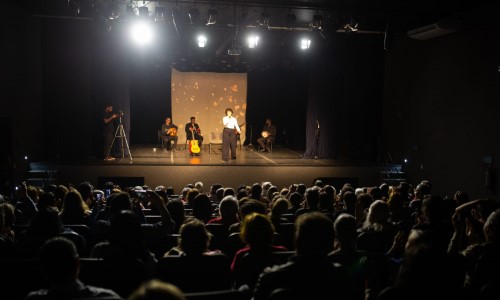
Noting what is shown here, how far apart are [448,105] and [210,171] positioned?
18.0ft

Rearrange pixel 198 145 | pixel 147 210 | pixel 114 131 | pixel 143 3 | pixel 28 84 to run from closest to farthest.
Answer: pixel 147 210
pixel 143 3
pixel 28 84
pixel 114 131
pixel 198 145

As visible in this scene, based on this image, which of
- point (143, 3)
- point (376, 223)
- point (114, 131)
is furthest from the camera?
point (114, 131)

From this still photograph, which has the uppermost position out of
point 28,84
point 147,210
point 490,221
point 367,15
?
point 367,15

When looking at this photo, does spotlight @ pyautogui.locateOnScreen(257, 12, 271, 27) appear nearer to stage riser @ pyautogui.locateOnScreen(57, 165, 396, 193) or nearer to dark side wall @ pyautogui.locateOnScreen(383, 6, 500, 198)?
stage riser @ pyautogui.locateOnScreen(57, 165, 396, 193)

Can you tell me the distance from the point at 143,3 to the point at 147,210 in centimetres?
601

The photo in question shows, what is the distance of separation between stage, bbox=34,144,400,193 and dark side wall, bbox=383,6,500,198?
Result: 3.71 ft

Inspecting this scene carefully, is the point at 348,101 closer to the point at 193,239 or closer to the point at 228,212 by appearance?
the point at 228,212

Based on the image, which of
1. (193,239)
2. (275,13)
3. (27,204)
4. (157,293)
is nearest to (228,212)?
(193,239)

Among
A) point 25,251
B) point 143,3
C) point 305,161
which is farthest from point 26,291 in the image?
point 305,161

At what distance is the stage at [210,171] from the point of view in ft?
38.1

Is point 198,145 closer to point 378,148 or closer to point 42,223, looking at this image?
point 378,148

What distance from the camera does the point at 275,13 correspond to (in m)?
12.2

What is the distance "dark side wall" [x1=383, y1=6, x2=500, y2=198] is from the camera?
1003cm

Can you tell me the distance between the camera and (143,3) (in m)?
10.9
